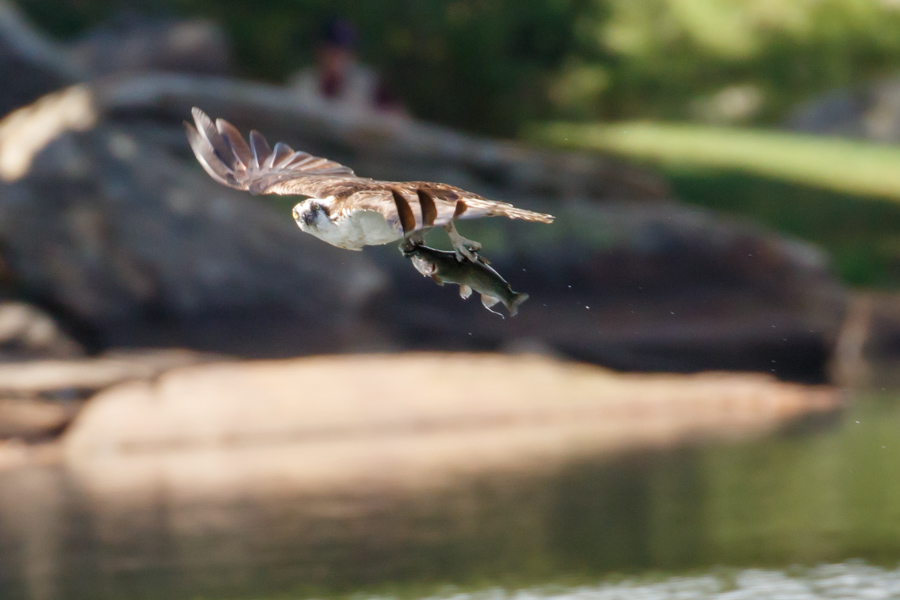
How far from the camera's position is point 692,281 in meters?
19.0

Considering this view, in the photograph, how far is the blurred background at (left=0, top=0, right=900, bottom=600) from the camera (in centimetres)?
1051

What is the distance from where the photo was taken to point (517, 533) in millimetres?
10852

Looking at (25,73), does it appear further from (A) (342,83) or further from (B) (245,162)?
(B) (245,162)

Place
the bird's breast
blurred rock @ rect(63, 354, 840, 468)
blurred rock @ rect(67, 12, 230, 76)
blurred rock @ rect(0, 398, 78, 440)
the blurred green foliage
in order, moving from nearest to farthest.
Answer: the bird's breast, blurred rock @ rect(63, 354, 840, 468), blurred rock @ rect(0, 398, 78, 440), blurred rock @ rect(67, 12, 230, 76), the blurred green foliage

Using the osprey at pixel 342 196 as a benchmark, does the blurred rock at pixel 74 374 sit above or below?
above

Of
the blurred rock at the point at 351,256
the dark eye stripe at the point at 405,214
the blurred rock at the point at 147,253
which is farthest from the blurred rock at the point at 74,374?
the dark eye stripe at the point at 405,214

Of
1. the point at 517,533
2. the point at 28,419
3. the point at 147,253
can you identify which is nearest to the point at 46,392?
the point at 28,419

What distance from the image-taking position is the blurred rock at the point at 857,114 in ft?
116

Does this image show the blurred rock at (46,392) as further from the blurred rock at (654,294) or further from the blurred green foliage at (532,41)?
the blurred green foliage at (532,41)

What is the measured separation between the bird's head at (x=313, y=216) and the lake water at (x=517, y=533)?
3.88m

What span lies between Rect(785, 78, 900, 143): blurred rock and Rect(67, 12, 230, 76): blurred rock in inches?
729

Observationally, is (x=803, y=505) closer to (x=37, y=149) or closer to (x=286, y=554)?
(x=286, y=554)

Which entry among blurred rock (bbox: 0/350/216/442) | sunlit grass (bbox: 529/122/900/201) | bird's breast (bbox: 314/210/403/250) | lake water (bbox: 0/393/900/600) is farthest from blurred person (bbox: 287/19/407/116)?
bird's breast (bbox: 314/210/403/250)

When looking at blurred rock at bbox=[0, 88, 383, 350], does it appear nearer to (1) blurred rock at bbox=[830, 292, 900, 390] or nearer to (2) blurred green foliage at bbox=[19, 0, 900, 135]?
(2) blurred green foliage at bbox=[19, 0, 900, 135]
